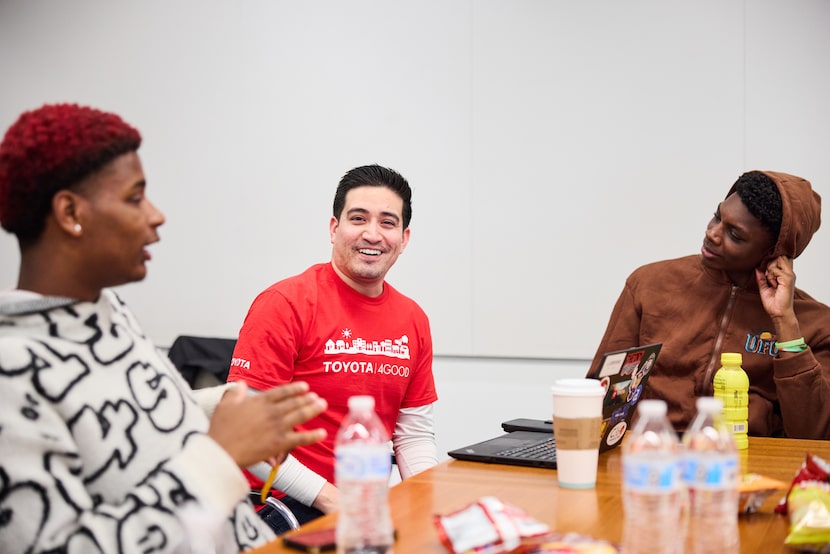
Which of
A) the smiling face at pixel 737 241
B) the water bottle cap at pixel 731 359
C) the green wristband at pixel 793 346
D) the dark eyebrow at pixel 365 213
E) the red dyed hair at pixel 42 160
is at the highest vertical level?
the red dyed hair at pixel 42 160

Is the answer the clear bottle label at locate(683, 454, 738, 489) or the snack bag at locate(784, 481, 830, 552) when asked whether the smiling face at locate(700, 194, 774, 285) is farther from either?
the clear bottle label at locate(683, 454, 738, 489)

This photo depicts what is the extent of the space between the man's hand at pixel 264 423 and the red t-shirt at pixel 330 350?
0.78 m

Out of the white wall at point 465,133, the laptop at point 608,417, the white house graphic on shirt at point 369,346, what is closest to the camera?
the laptop at point 608,417

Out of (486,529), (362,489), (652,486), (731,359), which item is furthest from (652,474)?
(731,359)

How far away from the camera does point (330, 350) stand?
2096 mm

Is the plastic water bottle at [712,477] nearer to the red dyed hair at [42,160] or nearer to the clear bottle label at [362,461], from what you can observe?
the clear bottle label at [362,461]

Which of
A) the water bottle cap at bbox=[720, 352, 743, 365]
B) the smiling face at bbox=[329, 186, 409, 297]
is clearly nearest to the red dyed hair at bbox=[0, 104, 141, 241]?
the smiling face at bbox=[329, 186, 409, 297]

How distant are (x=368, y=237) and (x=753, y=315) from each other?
1.08m

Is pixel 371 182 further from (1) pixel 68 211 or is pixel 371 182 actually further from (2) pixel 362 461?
(2) pixel 362 461

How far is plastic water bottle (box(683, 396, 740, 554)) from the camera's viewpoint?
101cm

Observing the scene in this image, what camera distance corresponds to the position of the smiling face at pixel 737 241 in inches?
90.0

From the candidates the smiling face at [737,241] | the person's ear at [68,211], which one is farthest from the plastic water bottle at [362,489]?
the smiling face at [737,241]

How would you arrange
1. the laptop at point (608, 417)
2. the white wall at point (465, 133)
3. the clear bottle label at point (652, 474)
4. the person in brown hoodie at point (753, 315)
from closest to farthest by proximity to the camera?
the clear bottle label at point (652, 474)
the laptop at point (608, 417)
the person in brown hoodie at point (753, 315)
the white wall at point (465, 133)

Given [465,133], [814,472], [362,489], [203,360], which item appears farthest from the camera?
[465,133]
